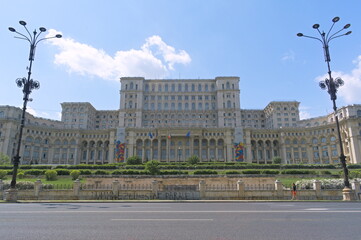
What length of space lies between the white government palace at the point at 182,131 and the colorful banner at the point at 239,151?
0.35m

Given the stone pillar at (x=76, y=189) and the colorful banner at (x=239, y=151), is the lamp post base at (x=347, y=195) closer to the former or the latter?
the stone pillar at (x=76, y=189)

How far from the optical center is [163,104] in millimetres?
104812

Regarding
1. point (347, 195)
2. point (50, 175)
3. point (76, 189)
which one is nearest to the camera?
point (347, 195)

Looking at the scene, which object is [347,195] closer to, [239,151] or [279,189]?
[279,189]

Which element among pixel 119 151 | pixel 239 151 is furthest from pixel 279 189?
pixel 119 151

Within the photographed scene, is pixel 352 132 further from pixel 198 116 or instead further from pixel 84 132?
pixel 84 132

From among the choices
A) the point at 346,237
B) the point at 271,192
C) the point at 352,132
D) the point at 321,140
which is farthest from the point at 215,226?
the point at 321,140

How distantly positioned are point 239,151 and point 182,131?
22.3 m

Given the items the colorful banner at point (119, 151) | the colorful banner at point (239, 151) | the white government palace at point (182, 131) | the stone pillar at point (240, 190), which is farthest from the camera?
the white government palace at point (182, 131)

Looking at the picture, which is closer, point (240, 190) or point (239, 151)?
point (240, 190)

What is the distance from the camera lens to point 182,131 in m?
86.1

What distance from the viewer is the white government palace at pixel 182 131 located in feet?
275

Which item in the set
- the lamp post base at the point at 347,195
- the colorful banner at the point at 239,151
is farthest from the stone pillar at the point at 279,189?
the colorful banner at the point at 239,151

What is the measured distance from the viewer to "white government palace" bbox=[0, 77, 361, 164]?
83688 mm
